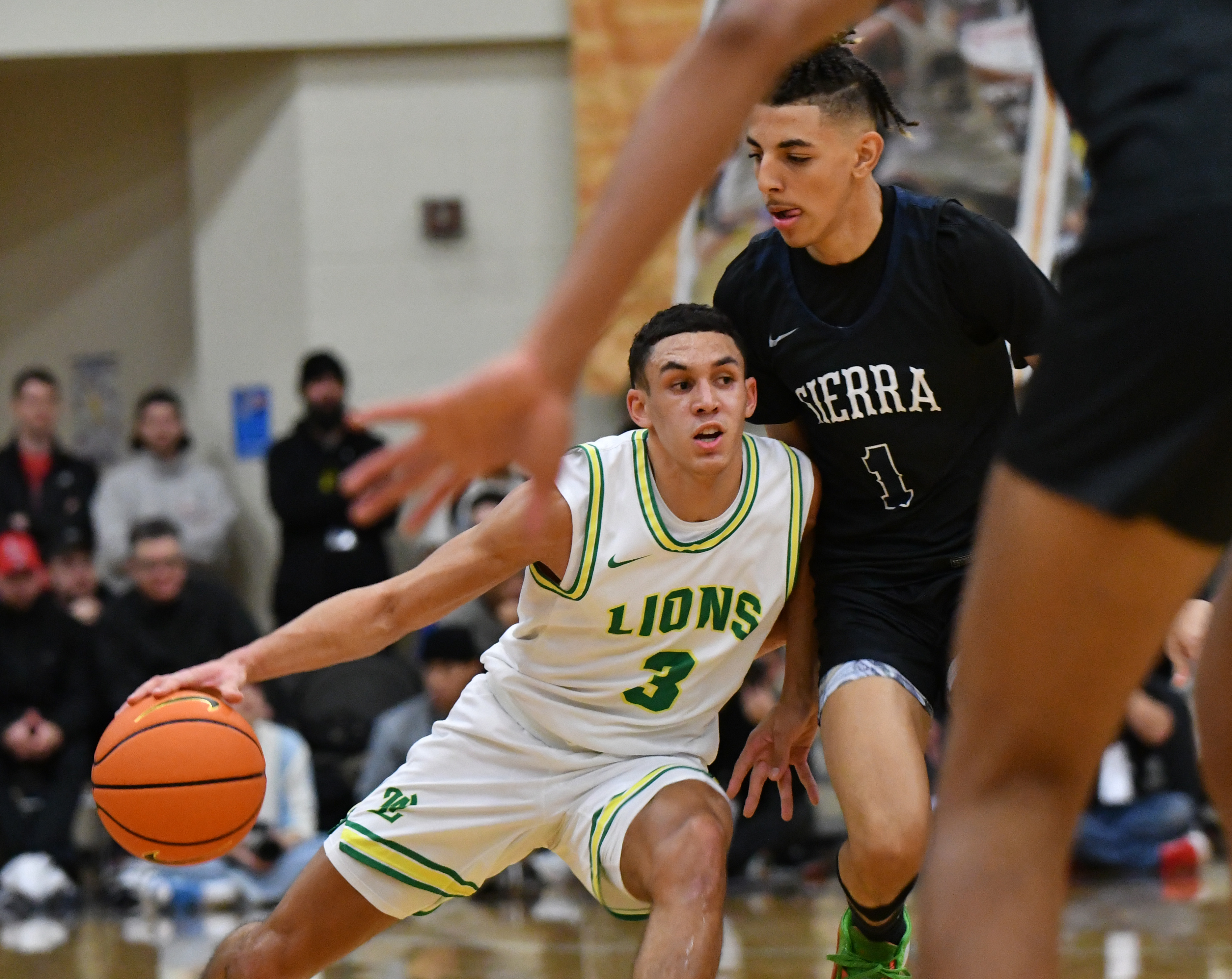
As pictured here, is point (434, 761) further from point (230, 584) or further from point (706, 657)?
point (230, 584)

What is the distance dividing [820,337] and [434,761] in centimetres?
133

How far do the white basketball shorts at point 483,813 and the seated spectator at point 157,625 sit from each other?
4200mm

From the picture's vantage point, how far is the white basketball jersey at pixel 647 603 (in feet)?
12.4

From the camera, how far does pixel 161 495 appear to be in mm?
9016

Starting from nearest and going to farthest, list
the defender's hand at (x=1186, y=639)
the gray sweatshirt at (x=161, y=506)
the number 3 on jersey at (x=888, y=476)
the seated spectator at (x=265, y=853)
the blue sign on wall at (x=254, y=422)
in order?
the defender's hand at (x=1186, y=639) → the number 3 on jersey at (x=888, y=476) → the seated spectator at (x=265, y=853) → the gray sweatshirt at (x=161, y=506) → the blue sign on wall at (x=254, y=422)

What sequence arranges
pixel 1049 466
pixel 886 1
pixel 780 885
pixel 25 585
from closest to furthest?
pixel 1049 466 → pixel 886 1 → pixel 780 885 → pixel 25 585

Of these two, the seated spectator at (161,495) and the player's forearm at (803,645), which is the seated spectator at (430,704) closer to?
the seated spectator at (161,495)

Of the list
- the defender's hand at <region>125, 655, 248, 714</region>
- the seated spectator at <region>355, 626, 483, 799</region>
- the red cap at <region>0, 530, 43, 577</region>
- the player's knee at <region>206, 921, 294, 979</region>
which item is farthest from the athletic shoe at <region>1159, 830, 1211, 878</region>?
the red cap at <region>0, 530, 43, 577</region>

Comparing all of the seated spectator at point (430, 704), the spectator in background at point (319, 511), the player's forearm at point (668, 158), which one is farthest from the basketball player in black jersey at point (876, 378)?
the spectator in background at point (319, 511)

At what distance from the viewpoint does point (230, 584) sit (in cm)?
970

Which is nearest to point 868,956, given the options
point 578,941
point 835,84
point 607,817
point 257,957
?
point 607,817

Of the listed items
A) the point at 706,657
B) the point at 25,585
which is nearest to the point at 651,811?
the point at 706,657

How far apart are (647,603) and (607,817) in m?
0.50

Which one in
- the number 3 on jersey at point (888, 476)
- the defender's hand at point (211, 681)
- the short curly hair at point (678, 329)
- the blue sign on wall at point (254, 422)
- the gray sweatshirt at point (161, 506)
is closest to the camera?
the defender's hand at point (211, 681)
